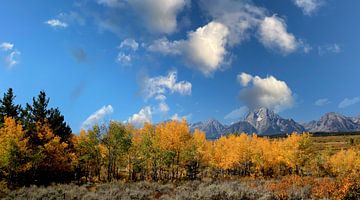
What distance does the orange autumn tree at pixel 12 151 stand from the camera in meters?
47.0

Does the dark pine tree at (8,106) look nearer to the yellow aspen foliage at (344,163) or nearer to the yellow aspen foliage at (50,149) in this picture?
the yellow aspen foliage at (50,149)

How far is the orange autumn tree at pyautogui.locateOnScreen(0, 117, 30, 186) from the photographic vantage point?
47.0 meters

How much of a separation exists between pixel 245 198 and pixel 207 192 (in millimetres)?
3206

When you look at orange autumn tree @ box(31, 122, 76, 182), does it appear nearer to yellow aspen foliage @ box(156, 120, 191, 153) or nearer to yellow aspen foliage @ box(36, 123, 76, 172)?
yellow aspen foliage @ box(36, 123, 76, 172)

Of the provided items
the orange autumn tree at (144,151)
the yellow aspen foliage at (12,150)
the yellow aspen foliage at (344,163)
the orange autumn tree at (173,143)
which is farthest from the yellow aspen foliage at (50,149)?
the yellow aspen foliage at (344,163)

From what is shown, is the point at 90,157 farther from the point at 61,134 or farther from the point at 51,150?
the point at 51,150

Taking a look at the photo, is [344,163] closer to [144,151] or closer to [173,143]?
[173,143]

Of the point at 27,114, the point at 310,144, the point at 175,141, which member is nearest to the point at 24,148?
the point at 27,114

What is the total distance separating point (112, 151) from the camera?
234 feet

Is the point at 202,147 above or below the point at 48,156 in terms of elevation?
above

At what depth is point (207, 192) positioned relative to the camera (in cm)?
2794

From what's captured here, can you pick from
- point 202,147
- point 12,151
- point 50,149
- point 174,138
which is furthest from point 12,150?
point 202,147

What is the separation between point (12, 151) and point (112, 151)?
25.6m

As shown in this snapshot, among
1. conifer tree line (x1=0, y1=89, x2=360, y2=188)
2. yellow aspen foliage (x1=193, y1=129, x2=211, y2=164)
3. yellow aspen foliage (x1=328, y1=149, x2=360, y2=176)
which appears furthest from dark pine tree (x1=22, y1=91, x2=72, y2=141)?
yellow aspen foliage (x1=328, y1=149, x2=360, y2=176)
